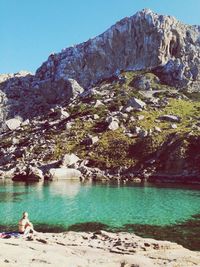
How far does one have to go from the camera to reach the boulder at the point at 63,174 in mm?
105463

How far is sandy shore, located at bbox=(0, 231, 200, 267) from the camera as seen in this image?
23.1m

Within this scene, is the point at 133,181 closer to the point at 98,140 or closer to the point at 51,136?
the point at 98,140

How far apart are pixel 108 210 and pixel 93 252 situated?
26390 millimetres

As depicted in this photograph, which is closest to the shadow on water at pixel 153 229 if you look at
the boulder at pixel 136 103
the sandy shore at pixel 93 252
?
the sandy shore at pixel 93 252

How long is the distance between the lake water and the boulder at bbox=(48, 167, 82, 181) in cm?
2546

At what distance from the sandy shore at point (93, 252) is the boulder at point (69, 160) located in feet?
258

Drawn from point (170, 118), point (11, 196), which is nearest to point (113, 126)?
point (170, 118)

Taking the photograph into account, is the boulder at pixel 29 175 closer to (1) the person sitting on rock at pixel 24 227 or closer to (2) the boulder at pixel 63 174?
(2) the boulder at pixel 63 174

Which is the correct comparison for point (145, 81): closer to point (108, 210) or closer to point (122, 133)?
point (122, 133)

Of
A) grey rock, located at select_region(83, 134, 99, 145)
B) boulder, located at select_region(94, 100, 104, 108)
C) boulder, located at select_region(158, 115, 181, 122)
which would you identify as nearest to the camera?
grey rock, located at select_region(83, 134, 99, 145)

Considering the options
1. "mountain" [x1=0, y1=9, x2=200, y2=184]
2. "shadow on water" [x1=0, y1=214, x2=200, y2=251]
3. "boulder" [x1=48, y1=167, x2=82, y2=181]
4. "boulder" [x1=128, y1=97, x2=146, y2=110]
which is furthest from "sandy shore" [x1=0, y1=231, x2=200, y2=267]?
"boulder" [x1=128, y1=97, x2=146, y2=110]

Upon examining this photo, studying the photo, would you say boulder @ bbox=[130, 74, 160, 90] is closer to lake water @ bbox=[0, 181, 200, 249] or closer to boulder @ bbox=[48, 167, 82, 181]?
boulder @ bbox=[48, 167, 82, 181]

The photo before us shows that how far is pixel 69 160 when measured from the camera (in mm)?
113250

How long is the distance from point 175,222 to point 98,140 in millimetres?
84819
